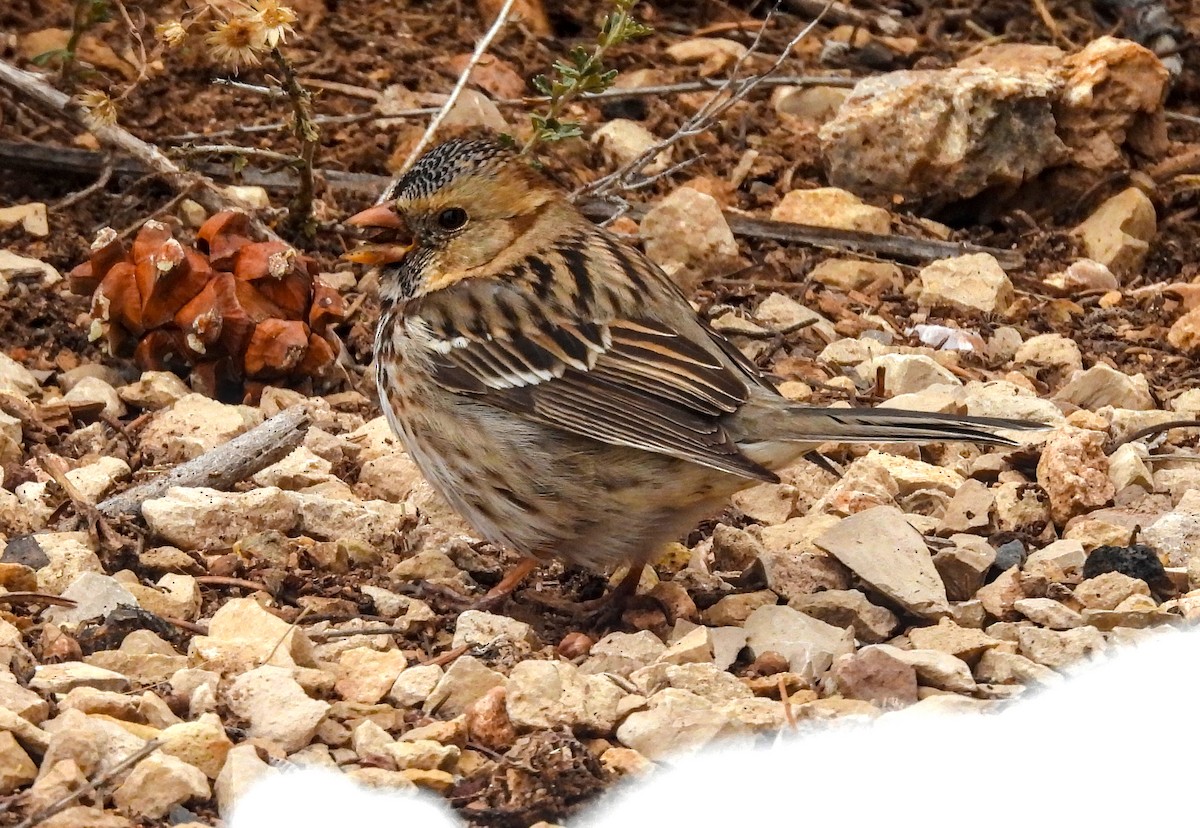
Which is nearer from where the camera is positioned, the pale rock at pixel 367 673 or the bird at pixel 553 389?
the pale rock at pixel 367 673

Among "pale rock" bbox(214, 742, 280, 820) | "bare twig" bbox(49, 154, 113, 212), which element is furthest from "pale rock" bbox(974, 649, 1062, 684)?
"bare twig" bbox(49, 154, 113, 212)

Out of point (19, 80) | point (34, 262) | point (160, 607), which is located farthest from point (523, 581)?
point (19, 80)

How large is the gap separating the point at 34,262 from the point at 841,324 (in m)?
2.58

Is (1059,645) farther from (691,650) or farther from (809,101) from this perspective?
(809,101)

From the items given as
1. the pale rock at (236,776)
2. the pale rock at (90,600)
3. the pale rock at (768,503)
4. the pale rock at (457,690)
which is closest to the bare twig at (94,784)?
the pale rock at (236,776)

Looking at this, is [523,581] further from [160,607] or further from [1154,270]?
[1154,270]

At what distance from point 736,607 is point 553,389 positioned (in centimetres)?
67

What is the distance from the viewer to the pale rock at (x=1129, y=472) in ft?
15.4

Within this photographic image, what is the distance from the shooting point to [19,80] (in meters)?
5.88

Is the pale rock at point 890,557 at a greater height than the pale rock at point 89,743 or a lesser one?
lesser

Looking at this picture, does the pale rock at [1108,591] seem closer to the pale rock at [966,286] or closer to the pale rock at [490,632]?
the pale rock at [490,632]

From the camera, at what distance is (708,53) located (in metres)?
7.46

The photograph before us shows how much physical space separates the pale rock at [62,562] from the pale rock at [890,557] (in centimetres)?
170

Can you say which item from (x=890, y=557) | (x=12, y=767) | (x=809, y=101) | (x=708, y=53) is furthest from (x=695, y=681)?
(x=708, y=53)
